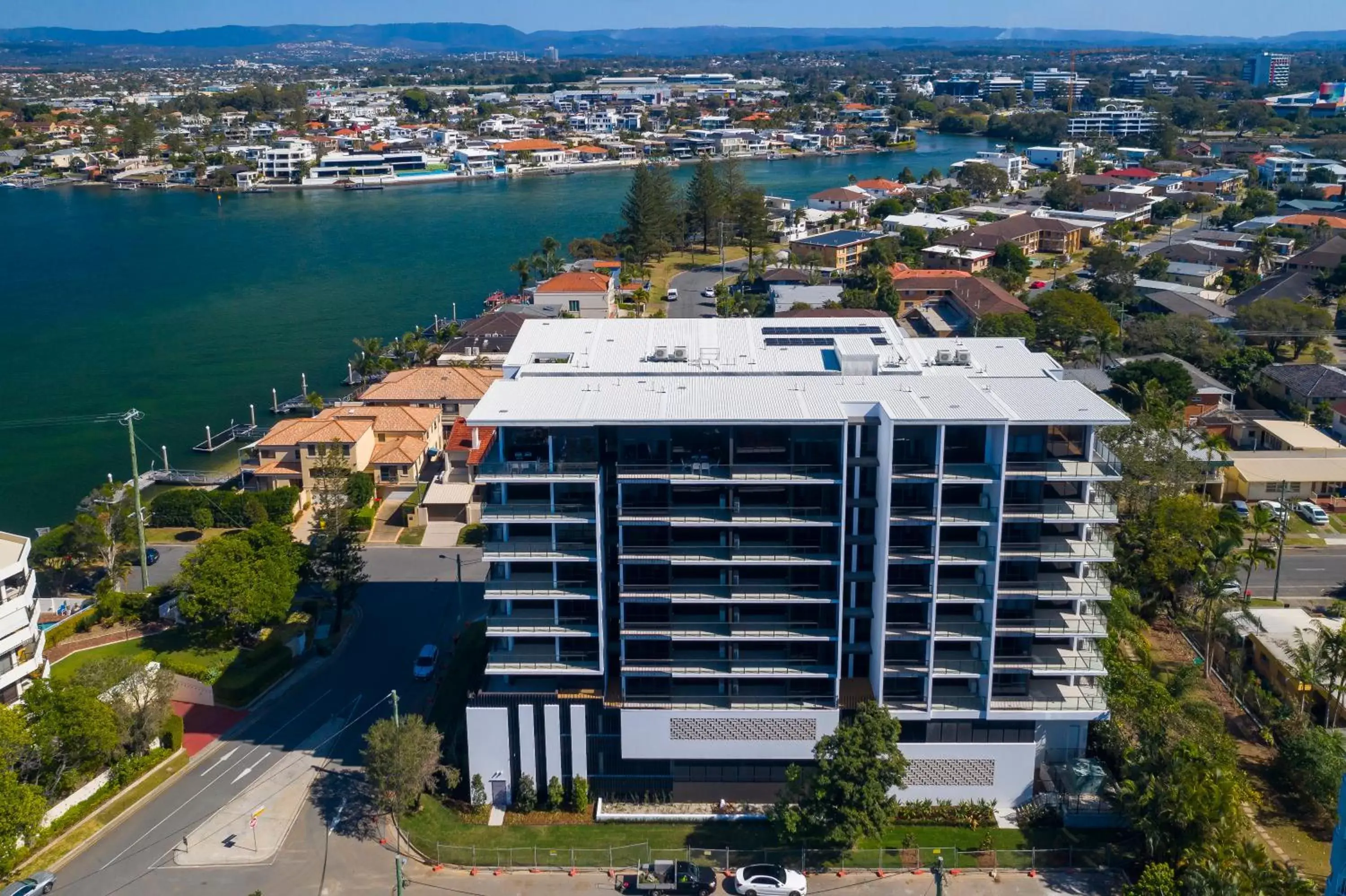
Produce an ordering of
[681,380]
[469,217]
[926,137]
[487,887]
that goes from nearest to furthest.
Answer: [487,887] < [681,380] < [469,217] < [926,137]

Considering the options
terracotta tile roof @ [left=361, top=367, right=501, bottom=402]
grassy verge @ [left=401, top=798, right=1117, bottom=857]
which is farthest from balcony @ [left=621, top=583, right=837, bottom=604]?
terracotta tile roof @ [left=361, top=367, right=501, bottom=402]

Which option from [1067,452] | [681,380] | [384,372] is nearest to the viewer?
[1067,452]

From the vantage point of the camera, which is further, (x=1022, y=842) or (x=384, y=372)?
(x=384, y=372)

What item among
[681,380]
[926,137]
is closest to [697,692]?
[681,380]

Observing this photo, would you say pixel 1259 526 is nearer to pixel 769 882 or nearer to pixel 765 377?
pixel 765 377

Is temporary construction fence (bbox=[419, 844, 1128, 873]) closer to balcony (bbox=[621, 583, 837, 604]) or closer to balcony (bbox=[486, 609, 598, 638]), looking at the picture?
balcony (bbox=[486, 609, 598, 638])

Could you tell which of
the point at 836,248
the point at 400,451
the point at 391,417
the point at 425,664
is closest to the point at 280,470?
the point at 400,451

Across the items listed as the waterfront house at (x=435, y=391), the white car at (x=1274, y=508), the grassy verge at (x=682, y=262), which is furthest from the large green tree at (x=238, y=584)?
the grassy verge at (x=682, y=262)

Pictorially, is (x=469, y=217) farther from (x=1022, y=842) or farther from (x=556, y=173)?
(x=1022, y=842)
